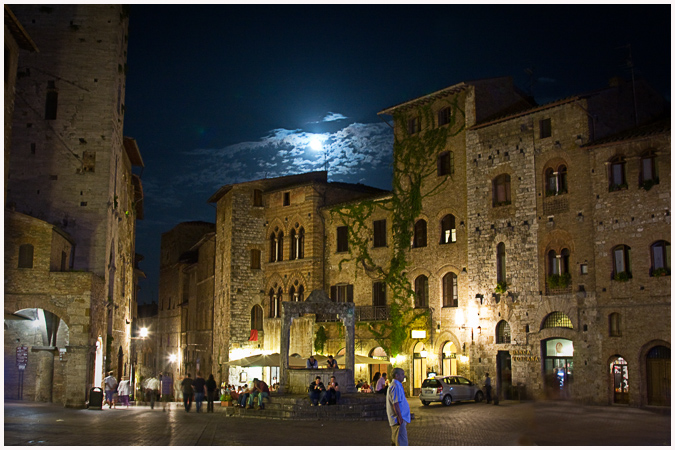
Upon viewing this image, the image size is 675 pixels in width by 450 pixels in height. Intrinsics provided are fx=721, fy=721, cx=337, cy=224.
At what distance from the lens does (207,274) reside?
48.5m

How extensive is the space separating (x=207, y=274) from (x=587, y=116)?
27815mm

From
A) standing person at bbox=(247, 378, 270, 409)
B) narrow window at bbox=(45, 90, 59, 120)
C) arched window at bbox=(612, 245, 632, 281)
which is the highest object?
narrow window at bbox=(45, 90, 59, 120)

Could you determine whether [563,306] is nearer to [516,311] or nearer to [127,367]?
[516,311]

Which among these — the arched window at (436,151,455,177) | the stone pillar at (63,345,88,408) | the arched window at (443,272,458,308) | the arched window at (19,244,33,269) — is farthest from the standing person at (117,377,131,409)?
the arched window at (436,151,455,177)

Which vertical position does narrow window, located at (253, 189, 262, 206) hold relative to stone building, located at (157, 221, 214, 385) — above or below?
above

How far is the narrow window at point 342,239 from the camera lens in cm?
3912

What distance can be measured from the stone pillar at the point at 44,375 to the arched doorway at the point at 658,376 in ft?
77.0

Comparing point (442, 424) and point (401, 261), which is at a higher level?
point (401, 261)

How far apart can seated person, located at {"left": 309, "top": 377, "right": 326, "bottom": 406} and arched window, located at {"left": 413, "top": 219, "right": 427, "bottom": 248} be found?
14391mm

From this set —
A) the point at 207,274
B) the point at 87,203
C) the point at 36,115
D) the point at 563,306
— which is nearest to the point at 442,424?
the point at 563,306

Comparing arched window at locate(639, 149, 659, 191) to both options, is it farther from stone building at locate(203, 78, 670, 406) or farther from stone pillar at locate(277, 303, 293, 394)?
stone pillar at locate(277, 303, 293, 394)

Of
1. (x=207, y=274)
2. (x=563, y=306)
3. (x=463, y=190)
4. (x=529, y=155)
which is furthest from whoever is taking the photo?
(x=207, y=274)

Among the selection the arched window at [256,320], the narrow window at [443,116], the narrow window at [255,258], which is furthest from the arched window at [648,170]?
the arched window at [256,320]

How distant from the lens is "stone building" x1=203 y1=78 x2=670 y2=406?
2773 centimetres
